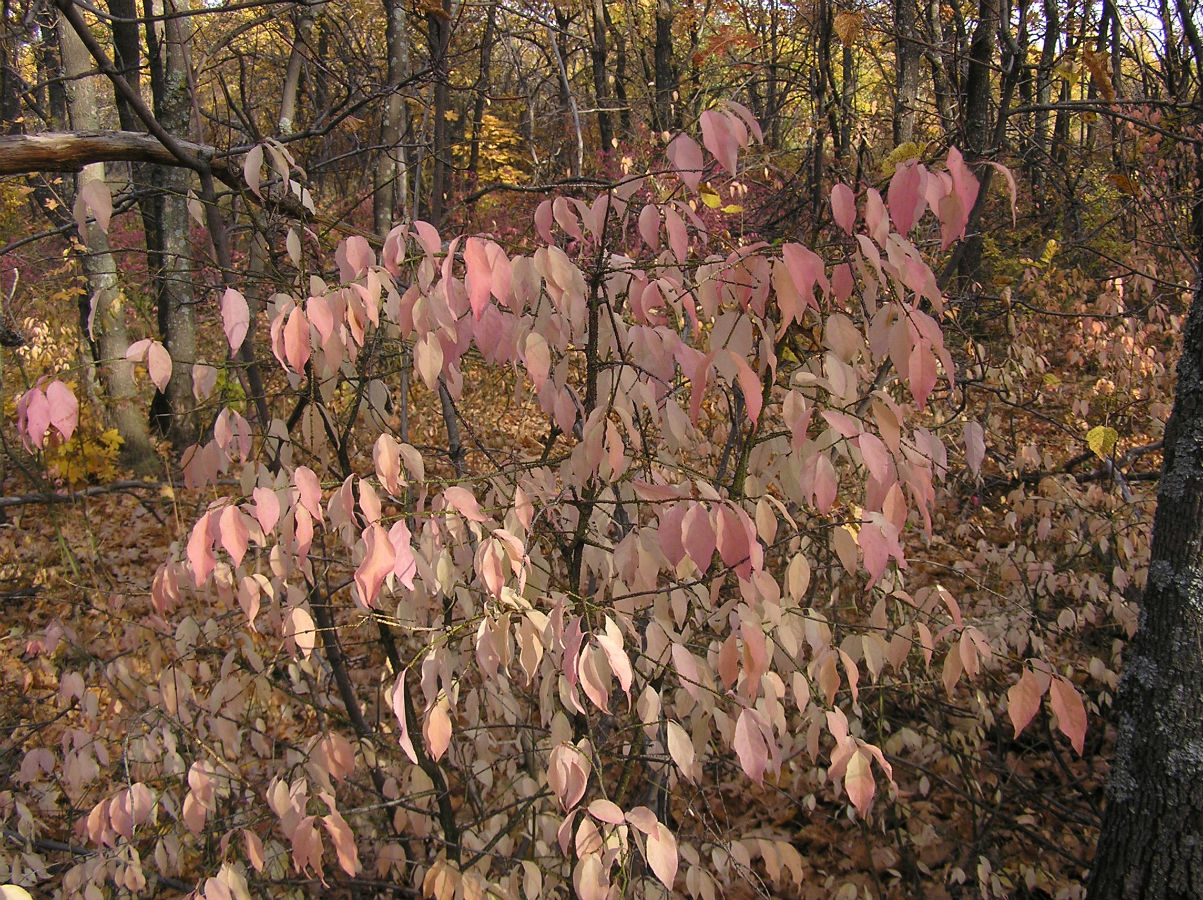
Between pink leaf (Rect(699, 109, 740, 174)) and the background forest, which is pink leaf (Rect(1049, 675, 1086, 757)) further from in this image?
pink leaf (Rect(699, 109, 740, 174))

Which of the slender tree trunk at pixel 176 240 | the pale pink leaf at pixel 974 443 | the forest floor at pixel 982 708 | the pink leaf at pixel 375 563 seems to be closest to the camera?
the pink leaf at pixel 375 563

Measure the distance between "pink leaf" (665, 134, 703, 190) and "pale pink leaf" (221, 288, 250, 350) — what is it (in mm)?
808

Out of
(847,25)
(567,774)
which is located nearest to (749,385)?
(567,774)

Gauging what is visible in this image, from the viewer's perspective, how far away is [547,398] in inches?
62.1

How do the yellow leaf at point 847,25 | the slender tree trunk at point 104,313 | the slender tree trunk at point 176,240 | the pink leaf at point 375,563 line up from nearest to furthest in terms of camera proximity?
1. the pink leaf at point 375,563
2. the yellow leaf at point 847,25
3. the slender tree trunk at point 176,240
4. the slender tree trunk at point 104,313

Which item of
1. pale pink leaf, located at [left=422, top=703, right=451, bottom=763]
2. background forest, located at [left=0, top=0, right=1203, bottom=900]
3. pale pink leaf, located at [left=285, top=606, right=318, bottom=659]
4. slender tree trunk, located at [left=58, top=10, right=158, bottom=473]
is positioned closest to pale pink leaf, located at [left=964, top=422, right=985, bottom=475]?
background forest, located at [left=0, top=0, right=1203, bottom=900]

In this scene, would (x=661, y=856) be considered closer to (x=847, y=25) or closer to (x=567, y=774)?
(x=567, y=774)

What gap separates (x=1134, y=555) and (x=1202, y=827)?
142cm

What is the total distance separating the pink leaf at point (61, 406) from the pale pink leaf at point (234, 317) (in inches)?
10.3

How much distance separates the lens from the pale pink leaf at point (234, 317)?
1.37 meters

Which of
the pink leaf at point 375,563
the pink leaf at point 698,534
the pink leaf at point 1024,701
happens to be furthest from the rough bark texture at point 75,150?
the pink leaf at point 1024,701

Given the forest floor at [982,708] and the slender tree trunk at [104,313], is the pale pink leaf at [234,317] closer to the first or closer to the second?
the forest floor at [982,708]

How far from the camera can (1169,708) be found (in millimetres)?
2008

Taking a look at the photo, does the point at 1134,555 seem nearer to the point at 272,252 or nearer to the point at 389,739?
the point at 389,739
